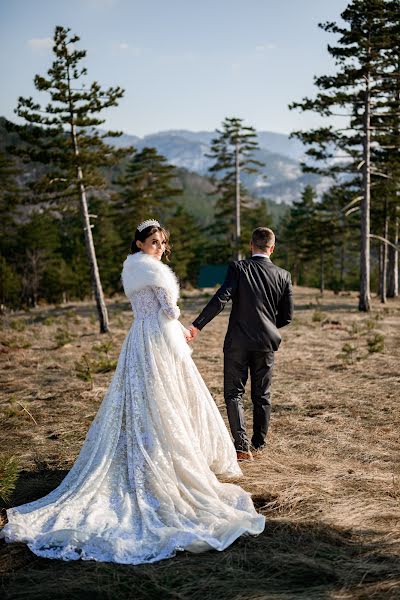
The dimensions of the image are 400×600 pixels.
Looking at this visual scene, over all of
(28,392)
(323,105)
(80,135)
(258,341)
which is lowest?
(28,392)

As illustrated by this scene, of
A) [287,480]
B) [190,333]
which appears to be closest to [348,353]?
[287,480]

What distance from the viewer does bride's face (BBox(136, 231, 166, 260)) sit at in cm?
492

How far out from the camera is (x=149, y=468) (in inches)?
172

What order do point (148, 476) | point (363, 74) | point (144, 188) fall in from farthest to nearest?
point (144, 188) → point (363, 74) → point (148, 476)

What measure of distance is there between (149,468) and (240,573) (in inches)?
50.1

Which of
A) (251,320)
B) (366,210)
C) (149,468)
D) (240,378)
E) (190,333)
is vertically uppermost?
(366,210)

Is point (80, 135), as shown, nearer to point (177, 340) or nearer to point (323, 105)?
point (323, 105)

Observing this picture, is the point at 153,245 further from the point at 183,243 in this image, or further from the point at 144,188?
the point at 183,243

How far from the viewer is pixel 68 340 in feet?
47.5

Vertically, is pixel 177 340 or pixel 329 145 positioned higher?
pixel 329 145

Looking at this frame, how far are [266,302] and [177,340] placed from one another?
1264mm

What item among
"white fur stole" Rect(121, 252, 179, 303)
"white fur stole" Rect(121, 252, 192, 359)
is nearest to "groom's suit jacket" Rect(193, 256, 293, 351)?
"white fur stole" Rect(121, 252, 192, 359)

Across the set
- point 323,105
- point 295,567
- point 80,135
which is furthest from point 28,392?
point 323,105

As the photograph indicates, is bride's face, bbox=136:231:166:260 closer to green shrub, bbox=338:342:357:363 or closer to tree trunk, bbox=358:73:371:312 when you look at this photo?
green shrub, bbox=338:342:357:363
